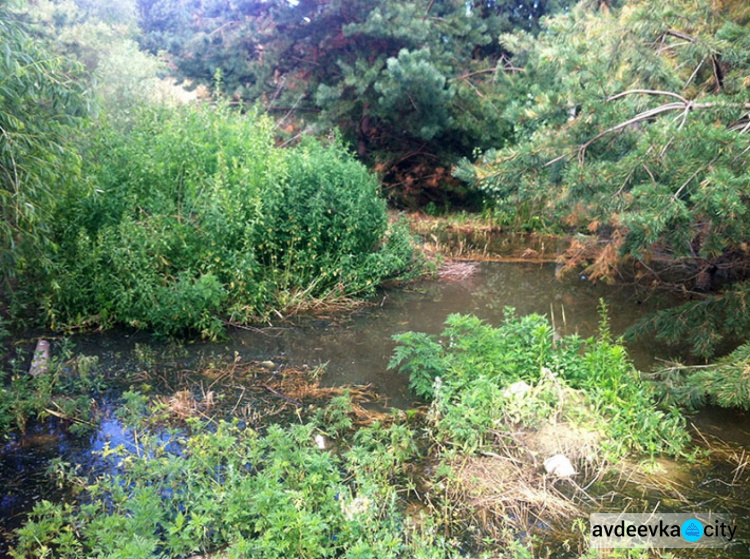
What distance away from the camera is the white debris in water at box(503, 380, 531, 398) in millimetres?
4262

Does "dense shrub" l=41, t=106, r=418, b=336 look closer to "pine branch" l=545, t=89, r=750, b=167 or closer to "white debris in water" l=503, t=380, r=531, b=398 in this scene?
"white debris in water" l=503, t=380, r=531, b=398

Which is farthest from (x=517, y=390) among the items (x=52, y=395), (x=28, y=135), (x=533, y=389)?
(x=28, y=135)

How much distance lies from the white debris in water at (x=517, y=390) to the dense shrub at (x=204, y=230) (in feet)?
9.19

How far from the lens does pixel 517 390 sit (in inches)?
170

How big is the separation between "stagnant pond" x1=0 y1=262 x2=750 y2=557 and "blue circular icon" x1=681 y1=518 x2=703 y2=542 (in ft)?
0.71

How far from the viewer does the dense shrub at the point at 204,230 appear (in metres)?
5.87

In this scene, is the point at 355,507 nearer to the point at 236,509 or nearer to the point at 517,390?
the point at 236,509

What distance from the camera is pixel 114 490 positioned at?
3293 mm

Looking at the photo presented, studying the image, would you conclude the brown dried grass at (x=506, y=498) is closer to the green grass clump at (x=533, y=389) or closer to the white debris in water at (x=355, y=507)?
the green grass clump at (x=533, y=389)

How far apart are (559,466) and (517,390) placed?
649 mm

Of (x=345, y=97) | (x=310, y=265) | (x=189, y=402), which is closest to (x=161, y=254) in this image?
(x=310, y=265)

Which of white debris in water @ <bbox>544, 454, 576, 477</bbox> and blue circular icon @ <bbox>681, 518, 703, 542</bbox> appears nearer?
blue circular icon @ <bbox>681, 518, 703, 542</bbox>

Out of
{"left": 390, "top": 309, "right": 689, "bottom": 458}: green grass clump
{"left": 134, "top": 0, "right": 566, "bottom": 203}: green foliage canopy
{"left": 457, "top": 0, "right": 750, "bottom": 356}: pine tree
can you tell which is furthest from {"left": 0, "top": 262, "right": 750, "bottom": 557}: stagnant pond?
{"left": 134, "top": 0, "right": 566, "bottom": 203}: green foliage canopy

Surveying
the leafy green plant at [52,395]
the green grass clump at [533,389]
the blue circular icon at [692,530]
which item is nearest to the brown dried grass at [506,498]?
the green grass clump at [533,389]
